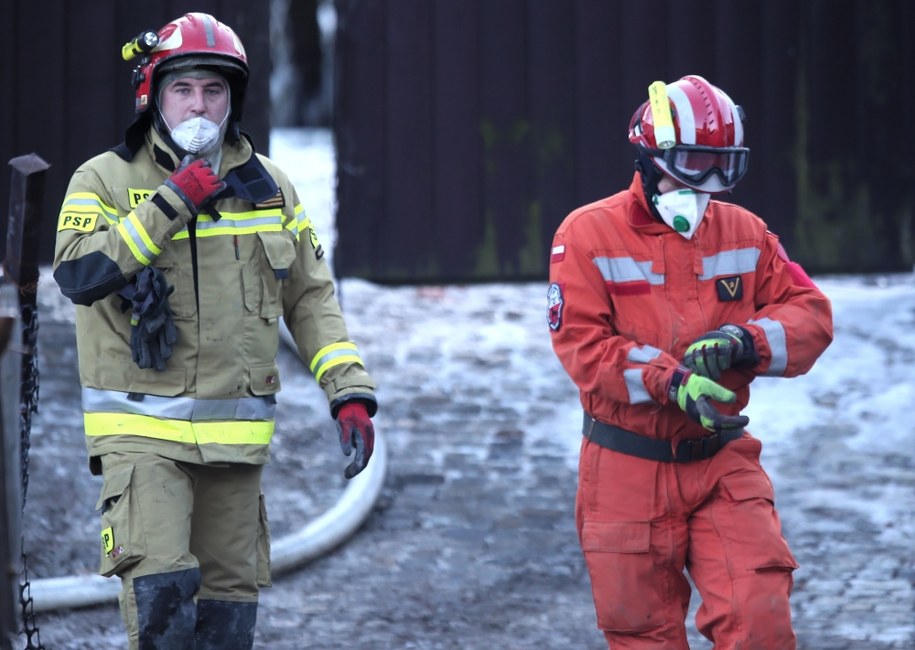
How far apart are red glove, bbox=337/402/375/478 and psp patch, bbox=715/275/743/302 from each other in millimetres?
952

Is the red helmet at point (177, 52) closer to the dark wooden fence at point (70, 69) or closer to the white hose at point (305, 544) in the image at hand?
the white hose at point (305, 544)

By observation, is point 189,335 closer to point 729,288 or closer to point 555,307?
point 555,307

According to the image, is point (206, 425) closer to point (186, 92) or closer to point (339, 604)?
A: point (186, 92)

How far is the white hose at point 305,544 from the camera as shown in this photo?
5148 mm

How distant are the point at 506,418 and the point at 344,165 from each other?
1625mm

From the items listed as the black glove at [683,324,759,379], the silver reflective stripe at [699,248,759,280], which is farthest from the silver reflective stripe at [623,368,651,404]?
the silver reflective stripe at [699,248,759,280]

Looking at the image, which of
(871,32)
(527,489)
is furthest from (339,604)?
(871,32)

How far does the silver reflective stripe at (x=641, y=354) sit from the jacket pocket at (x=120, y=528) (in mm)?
1249

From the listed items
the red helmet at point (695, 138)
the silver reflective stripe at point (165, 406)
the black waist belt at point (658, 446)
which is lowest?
the black waist belt at point (658, 446)

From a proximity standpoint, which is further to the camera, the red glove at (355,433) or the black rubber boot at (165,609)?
the red glove at (355,433)

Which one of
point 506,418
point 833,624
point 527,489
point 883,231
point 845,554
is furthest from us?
point 883,231

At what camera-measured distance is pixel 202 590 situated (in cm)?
394

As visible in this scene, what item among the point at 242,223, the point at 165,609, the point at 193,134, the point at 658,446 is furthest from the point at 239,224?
the point at 658,446

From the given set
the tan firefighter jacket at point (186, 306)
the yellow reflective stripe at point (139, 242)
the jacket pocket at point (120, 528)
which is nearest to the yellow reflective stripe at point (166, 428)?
the tan firefighter jacket at point (186, 306)
